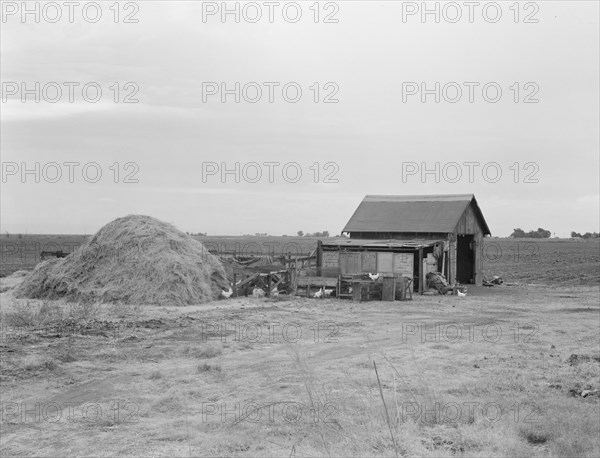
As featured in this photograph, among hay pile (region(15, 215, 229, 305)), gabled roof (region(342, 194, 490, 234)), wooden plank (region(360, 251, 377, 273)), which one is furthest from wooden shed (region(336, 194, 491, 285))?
hay pile (region(15, 215, 229, 305))

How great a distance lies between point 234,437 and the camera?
8500 mm

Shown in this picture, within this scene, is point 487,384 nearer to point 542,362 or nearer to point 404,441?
point 542,362

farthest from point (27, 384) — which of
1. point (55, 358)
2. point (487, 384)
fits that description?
point (487, 384)

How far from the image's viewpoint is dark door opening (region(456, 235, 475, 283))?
37250 millimetres

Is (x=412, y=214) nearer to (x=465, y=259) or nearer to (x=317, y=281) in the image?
(x=465, y=259)

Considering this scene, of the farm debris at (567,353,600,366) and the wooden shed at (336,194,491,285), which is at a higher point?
the wooden shed at (336,194,491,285)

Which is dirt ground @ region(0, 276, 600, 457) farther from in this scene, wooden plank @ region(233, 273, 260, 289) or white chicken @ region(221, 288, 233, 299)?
wooden plank @ region(233, 273, 260, 289)

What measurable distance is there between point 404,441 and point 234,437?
211 cm

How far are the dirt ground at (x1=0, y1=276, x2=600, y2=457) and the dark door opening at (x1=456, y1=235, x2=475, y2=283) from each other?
54.5ft

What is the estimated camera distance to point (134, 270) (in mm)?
25688

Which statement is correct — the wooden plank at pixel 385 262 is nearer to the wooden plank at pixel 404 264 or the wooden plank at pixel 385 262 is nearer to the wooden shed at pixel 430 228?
the wooden shed at pixel 430 228

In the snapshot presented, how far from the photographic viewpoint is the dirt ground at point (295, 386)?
8211 millimetres

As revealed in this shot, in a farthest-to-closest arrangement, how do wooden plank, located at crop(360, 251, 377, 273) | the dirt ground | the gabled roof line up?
the gabled roof → wooden plank, located at crop(360, 251, 377, 273) → the dirt ground

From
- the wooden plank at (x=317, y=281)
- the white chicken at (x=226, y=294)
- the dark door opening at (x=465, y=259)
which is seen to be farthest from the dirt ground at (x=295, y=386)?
the dark door opening at (x=465, y=259)
